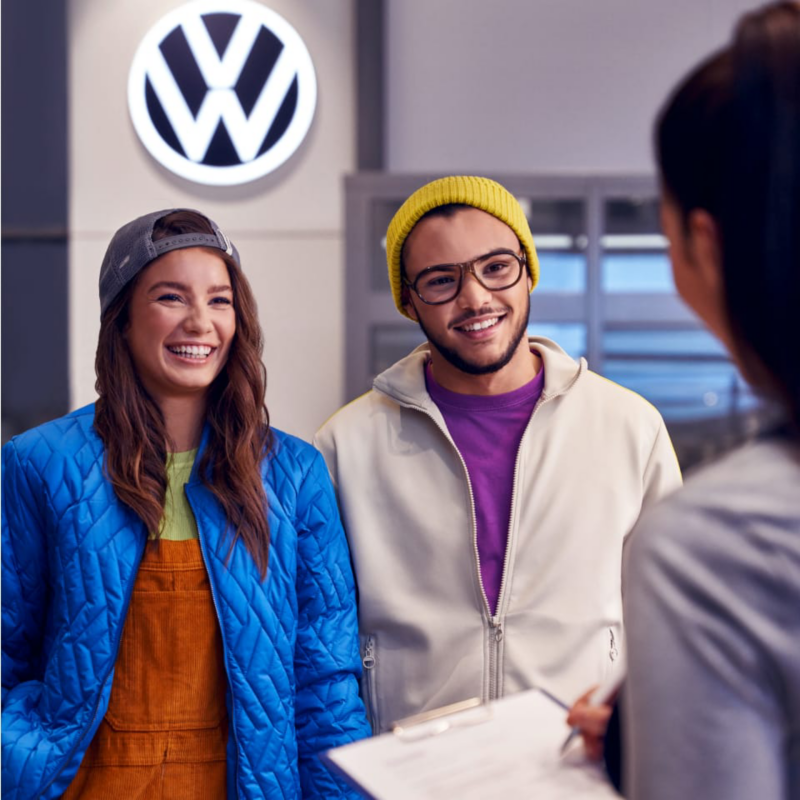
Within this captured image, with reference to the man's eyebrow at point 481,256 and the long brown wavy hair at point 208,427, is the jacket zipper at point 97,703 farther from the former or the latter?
the man's eyebrow at point 481,256

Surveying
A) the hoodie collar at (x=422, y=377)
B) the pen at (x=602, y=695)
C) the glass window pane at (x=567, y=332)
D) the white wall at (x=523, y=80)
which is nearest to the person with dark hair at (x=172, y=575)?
the hoodie collar at (x=422, y=377)

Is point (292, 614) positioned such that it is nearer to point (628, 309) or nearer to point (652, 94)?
point (628, 309)

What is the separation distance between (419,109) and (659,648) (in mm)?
3750

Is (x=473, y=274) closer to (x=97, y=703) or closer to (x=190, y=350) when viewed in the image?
(x=190, y=350)

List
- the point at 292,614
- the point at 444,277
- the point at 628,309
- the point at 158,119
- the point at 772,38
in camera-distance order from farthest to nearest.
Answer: the point at 158,119 < the point at 628,309 < the point at 444,277 < the point at 292,614 < the point at 772,38

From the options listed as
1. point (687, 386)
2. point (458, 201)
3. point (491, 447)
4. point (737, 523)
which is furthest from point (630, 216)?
point (737, 523)

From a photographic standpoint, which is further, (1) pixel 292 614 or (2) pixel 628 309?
(2) pixel 628 309

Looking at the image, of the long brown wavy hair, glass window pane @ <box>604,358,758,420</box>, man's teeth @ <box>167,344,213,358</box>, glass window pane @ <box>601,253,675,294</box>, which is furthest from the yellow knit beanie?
glass window pane @ <box>604,358,758,420</box>

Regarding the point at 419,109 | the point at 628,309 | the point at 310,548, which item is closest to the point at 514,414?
the point at 310,548

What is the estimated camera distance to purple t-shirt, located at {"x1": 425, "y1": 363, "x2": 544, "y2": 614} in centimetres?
147

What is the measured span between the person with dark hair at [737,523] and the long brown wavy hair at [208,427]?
87 cm

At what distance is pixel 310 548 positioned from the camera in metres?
1.38

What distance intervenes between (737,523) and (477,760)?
34 centimetres

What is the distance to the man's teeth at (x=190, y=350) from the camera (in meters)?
1.39
